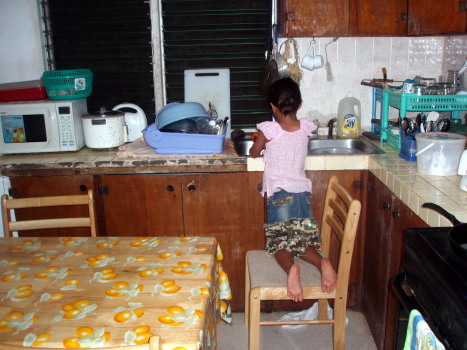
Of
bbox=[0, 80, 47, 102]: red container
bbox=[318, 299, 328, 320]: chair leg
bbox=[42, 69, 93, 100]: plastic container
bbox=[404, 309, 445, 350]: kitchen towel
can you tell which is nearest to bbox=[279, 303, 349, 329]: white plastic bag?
bbox=[318, 299, 328, 320]: chair leg

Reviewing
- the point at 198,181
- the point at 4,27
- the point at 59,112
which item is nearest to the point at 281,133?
the point at 198,181

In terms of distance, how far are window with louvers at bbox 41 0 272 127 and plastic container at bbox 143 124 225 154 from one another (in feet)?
1.92

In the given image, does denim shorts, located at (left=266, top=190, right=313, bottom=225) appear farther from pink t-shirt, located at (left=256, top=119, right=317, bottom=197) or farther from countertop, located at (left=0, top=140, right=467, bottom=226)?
countertop, located at (left=0, top=140, right=467, bottom=226)

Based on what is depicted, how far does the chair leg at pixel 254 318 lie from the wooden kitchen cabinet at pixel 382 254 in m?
0.52

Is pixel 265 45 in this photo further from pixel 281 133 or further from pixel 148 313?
pixel 148 313

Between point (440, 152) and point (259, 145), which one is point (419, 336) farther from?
point (259, 145)

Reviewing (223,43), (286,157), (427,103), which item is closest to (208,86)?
(223,43)

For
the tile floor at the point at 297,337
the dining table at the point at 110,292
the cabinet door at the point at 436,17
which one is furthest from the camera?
the tile floor at the point at 297,337

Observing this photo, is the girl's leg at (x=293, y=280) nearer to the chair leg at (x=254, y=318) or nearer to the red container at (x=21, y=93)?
the chair leg at (x=254, y=318)

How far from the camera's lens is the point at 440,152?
1.79 meters

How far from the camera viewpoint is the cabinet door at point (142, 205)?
2.32 m

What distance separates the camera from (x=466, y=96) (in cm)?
212

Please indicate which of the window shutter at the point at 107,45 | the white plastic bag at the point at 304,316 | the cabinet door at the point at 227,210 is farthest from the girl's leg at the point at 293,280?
the window shutter at the point at 107,45

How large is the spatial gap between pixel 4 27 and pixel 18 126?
0.74m
